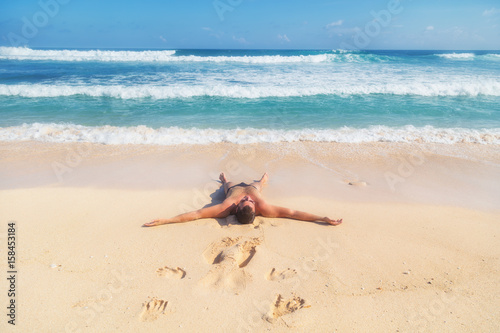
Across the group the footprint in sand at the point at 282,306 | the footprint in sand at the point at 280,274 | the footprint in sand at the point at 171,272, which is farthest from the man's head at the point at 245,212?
the footprint in sand at the point at 282,306

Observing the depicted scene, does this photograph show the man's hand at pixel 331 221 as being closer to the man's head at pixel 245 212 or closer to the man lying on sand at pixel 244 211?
the man lying on sand at pixel 244 211

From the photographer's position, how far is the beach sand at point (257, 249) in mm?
2850

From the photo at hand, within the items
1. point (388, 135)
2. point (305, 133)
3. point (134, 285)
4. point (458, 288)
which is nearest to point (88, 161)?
A: point (134, 285)

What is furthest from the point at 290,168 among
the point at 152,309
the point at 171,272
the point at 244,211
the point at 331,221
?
the point at 152,309

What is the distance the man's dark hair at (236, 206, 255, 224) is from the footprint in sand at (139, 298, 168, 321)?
1.74 m

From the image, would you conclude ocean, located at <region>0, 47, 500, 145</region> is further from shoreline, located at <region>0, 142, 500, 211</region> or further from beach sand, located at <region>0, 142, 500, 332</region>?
beach sand, located at <region>0, 142, 500, 332</region>

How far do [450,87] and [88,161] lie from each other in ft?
57.9

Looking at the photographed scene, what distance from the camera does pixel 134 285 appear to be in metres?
3.20

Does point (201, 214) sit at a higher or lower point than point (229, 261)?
higher

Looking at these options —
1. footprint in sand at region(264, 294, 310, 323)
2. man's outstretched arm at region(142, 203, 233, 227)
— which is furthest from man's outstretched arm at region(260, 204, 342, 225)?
footprint in sand at region(264, 294, 310, 323)

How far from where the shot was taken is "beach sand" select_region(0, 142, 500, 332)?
9.35 ft

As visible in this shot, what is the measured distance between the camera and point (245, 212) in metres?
4.33

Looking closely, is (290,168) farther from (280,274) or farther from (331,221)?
(280,274)

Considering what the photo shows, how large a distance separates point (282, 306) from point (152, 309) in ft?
4.57
